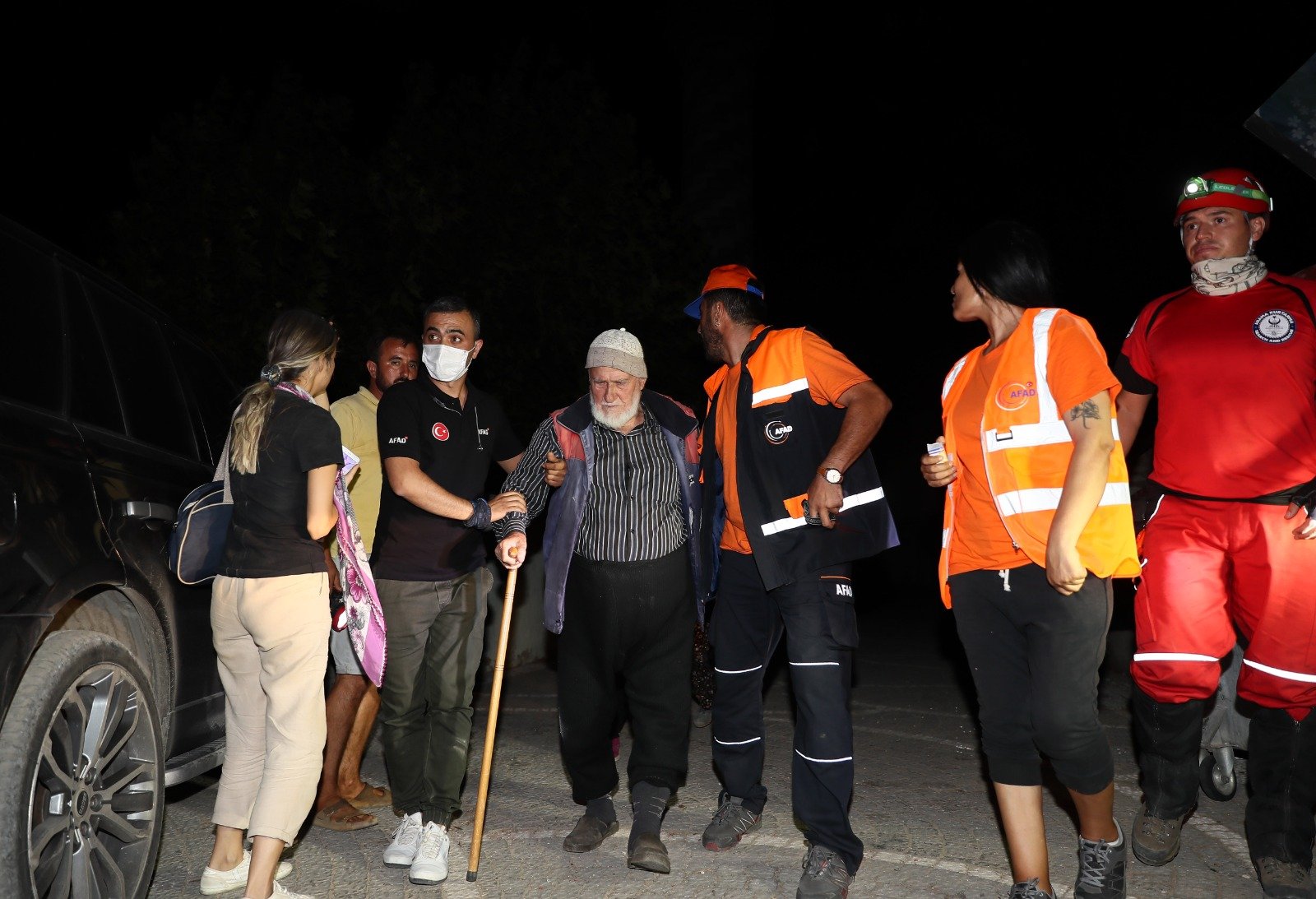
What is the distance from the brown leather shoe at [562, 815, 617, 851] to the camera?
464cm

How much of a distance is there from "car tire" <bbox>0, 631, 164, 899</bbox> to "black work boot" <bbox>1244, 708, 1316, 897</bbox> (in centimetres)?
386

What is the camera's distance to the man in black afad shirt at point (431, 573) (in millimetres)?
4555

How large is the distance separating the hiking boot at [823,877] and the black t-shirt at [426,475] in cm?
177

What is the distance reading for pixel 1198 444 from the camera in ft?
14.4

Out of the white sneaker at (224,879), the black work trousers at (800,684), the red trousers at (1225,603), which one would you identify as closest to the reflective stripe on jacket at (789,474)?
the black work trousers at (800,684)

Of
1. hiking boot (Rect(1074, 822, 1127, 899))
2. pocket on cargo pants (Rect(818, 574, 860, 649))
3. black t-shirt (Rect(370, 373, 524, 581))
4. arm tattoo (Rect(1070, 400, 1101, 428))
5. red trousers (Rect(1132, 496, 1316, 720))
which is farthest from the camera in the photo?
black t-shirt (Rect(370, 373, 524, 581))

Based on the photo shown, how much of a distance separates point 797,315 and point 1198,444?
49.9 ft

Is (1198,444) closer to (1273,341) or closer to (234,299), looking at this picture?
(1273,341)

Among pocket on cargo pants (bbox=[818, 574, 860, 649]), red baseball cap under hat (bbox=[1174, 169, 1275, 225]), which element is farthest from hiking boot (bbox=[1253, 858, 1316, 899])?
red baseball cap under hat (bbox=[1174, 169, 1275, 225])

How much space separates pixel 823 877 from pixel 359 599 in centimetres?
200

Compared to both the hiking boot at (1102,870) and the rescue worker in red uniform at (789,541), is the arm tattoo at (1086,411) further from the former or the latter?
the hiking boot at (1102,870)

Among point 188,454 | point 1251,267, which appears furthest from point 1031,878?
point 188,454

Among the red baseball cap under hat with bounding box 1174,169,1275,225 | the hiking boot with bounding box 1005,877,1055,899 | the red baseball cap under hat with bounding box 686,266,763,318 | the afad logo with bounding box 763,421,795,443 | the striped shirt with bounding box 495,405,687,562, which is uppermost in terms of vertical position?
the red baseball cap under hat with bounding box 1174,169,1275,225

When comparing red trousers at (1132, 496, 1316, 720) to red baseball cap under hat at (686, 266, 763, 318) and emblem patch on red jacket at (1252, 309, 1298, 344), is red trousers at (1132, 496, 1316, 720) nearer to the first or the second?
emblem patch on red jacket at (1252, 309, 1298, 344)
